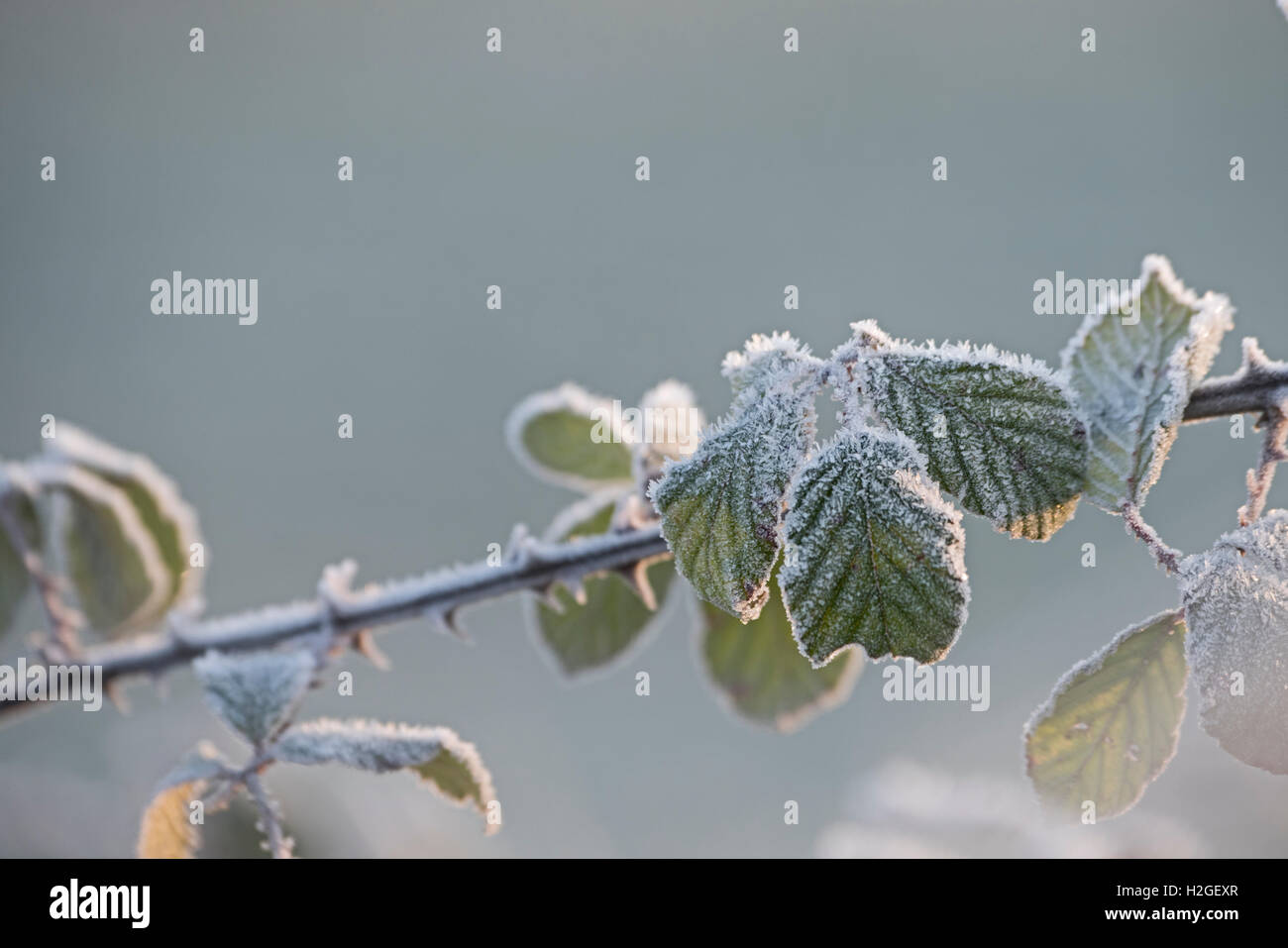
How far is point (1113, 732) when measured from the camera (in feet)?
1.89

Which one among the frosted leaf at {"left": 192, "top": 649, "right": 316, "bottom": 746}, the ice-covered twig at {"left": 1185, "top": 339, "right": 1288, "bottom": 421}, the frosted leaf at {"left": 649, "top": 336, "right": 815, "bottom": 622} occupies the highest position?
the ice-covered twig at {"left": 1185, "top": 339, "right": 1288, "bottom": 421}

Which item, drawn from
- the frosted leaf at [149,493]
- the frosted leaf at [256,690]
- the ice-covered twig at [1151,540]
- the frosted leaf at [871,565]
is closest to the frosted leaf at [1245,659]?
the ice-covered twig at [1151,540]

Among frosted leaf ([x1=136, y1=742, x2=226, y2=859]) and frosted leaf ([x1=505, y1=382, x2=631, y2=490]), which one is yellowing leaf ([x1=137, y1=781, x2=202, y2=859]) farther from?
frosted leaf ([x1=505, y1=382, x2=631, y2=490])

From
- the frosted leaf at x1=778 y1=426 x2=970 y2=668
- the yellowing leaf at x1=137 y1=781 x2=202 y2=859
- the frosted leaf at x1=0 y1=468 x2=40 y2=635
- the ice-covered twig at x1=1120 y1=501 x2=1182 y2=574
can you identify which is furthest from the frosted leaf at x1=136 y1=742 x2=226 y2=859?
the ice-covered twig at x1=1120 y1=501 x2=1182 y2=574

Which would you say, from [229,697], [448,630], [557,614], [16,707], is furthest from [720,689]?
[16,707]

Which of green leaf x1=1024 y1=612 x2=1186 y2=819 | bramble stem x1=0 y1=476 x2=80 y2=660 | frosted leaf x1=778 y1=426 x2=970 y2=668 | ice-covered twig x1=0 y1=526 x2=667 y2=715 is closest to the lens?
frosted leaf x1=778 y1=426 x2=970 y2=668

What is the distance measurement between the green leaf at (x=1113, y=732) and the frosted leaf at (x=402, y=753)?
364mm

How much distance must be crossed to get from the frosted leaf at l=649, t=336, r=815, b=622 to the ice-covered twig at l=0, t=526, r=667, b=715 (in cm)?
16

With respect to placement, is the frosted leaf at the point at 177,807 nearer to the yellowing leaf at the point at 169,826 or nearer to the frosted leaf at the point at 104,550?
the yellowing leaf at the point at 169,826

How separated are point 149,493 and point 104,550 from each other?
7 cm

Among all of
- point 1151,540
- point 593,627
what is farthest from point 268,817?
point 1151,540

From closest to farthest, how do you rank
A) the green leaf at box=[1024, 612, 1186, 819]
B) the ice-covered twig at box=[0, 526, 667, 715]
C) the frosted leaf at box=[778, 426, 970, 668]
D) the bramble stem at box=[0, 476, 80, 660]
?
1. the frosted leaf at box=[778, 426, 970, 668]
2. the green leaf at box=[1024, 612, 1186, 819]
3. the ice-covered twig at box=[0, 526, 667, 715]
4. the bramble stem at box=[0, 476, 80, 660]

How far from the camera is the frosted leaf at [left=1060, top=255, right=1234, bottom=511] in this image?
485 mm
